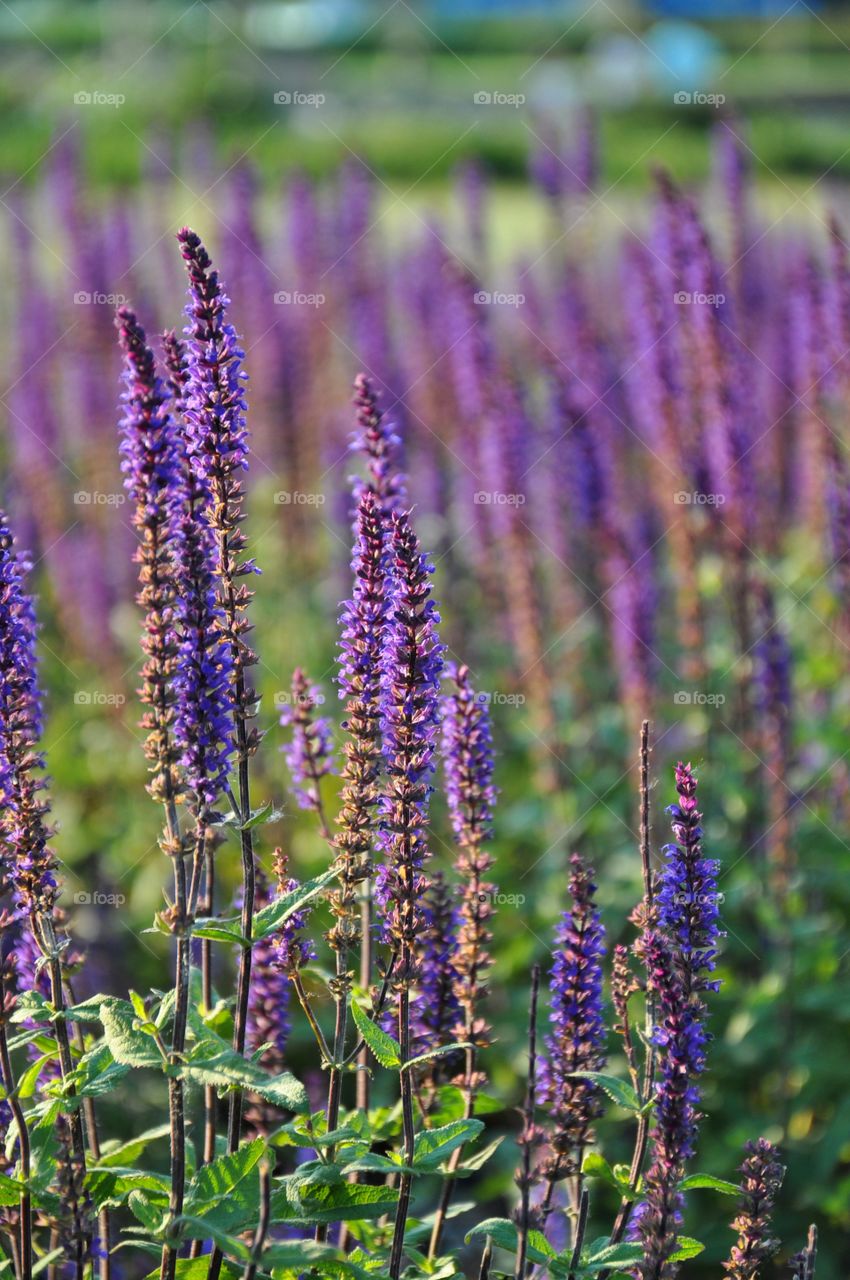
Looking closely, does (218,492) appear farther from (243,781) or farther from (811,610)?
(811,610)

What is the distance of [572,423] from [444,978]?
15.3 ft

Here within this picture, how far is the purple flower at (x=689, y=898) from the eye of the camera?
11.8ft

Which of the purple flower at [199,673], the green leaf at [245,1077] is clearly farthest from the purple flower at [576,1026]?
the purple flower at [199,673]

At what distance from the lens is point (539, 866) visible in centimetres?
843

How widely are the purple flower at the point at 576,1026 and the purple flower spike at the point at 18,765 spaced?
1.35m

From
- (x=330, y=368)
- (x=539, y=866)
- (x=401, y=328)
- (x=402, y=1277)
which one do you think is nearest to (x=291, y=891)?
(x=402, y=1277)
